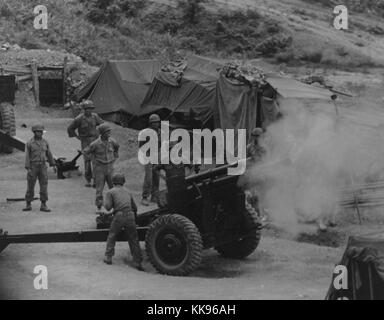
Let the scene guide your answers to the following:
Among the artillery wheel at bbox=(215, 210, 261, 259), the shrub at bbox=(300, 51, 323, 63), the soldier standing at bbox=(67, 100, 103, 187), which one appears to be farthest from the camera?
the shrub at bbox=(300, 51, 323, 63)

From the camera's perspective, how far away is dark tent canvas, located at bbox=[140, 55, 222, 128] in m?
19.5

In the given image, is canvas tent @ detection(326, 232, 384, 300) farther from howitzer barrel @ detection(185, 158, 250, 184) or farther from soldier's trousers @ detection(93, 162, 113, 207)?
soldier's trousers @ detection(93, 162, 113, 207)

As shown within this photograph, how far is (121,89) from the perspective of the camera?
22359mm

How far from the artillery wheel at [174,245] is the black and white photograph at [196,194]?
2 cm

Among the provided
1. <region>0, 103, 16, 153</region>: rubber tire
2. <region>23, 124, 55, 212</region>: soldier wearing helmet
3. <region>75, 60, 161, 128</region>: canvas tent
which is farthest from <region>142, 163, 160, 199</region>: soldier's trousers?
<region>75, 60, 161, 128</region>: canvas tent

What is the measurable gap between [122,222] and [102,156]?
3189mm

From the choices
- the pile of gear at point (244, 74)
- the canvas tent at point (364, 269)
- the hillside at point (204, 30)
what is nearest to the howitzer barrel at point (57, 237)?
the canvas tent at point (364, 269)

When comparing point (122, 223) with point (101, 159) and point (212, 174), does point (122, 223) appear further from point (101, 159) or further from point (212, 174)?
point (101, 159)

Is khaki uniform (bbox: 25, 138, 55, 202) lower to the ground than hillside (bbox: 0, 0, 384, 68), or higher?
lower

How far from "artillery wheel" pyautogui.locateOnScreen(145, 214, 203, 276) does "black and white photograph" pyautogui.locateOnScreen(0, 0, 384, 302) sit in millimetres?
18

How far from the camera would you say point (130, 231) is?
12.1 meters

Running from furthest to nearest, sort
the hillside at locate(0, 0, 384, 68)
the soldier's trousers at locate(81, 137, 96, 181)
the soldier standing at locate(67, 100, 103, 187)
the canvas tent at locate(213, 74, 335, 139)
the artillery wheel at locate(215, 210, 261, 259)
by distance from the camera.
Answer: the hillside at locate(0, 0, 384, 68) < the soldier's trousers at locate(81, 137, 96, 181) < the soldier standing at locate(67, 100, 103, 187) < the canvas tent at locate(213, 74, 335, 139) < the artillery wheel at locate(215, 210, 261, 259)

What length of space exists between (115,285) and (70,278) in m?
0.67

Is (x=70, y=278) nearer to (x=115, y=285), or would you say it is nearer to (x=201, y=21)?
(x=115, y=285)
